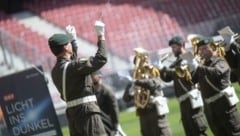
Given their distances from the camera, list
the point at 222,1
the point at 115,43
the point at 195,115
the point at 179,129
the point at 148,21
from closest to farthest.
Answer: the point at 195,115 < the point at 179,129 < the point at 115,43 < the point at 148,21 < the point at 222,1

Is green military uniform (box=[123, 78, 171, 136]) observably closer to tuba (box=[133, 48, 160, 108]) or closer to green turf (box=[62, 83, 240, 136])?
tuba (box=[133, 48, 160, 108])

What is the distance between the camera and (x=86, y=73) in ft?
21.6

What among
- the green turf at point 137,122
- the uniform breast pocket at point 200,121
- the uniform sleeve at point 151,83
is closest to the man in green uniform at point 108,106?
the uniform sleeve at point 151,83

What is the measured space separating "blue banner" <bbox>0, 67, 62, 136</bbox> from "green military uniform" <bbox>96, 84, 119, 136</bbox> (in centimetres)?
63

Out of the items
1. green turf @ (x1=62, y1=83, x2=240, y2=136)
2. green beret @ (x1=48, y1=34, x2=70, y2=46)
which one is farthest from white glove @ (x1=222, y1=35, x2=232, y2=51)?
green beret @ (x1=48, y1=34, x2=70, y2=46)

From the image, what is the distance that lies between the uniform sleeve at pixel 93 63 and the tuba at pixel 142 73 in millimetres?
2996

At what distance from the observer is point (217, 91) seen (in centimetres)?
853

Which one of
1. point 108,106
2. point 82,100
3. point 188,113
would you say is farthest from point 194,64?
point 82,100

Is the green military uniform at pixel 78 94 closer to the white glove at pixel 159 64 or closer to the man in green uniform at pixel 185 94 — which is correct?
the man in green uniform at pixel 185 94

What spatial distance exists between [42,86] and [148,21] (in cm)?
1785

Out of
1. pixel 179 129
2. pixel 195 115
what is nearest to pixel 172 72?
pixel 195 115

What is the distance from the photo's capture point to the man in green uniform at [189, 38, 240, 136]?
27.5 feet

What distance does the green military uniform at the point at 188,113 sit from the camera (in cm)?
919

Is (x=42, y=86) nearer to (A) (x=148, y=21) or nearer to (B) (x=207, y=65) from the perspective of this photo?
(B) (x=207, y=65)
